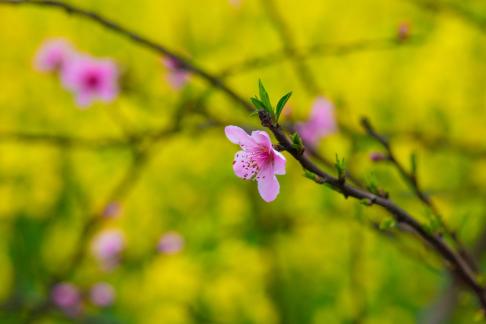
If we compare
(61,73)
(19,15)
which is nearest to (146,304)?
(61,73)

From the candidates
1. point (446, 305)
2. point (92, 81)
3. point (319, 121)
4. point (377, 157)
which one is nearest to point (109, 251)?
point (92, 81)

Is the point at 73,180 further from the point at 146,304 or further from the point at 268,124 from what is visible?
the point at 268,124

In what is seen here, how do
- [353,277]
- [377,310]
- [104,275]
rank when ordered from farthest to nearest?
[104,275]
[377,310]
[353,277]

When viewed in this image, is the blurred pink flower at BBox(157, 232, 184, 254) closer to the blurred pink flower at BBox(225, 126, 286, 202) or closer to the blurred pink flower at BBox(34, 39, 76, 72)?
the blurred pink flower at BBox(34, 39, 76, 72)

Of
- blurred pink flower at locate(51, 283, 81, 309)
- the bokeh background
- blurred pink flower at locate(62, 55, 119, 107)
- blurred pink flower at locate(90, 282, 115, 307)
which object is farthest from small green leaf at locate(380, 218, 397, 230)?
blurred pink flower at locate(90, 282, 115, 307)

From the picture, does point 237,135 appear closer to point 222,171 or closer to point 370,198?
point 370,198

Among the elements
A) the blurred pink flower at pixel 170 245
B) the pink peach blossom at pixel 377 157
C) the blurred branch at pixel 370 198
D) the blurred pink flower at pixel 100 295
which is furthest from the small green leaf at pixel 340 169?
the blurred pink flower at pixel 100 295
